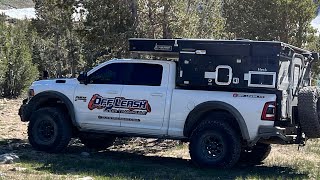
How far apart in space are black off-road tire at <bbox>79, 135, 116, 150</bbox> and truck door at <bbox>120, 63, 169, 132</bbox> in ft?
5.90

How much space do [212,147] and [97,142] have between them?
11.3ft

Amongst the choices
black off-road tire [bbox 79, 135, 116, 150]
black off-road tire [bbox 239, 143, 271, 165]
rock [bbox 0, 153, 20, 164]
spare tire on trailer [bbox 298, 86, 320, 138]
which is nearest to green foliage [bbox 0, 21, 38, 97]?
black off-road tire [bbox 79, 135, 116, 150]

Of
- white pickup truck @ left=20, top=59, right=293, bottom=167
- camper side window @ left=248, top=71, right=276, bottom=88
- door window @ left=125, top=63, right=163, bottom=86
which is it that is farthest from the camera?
door window @ left=125, top=63, right=163, bottom=86

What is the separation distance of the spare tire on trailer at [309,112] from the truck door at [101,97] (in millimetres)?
3409

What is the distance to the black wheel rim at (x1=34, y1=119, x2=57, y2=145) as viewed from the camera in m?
11.5

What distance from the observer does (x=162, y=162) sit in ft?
36.7

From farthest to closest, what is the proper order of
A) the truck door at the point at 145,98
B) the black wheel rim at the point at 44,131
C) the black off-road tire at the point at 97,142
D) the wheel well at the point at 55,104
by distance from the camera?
the black off-road tire at the point at 97,142
the wheel well at the point at 55,104
the black wheel rim at the point at 44,131
the truck door at the point at 145,98

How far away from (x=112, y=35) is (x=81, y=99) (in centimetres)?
353

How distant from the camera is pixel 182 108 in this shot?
408 inches

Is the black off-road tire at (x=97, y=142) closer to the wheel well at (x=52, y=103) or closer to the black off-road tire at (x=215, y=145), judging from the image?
the wheel well at (x=52, y=103)

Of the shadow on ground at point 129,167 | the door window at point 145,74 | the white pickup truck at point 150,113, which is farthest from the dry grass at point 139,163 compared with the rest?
the door window at point 145,74

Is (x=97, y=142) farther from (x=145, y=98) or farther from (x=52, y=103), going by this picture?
(x=145, y=98)

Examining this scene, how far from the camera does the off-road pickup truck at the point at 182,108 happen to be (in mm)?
9797

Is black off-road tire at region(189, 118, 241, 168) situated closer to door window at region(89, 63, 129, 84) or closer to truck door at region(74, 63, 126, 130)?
truck door at region(74, 63, 126, 130)
